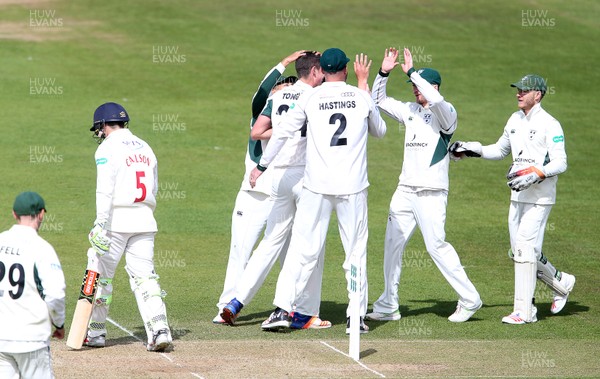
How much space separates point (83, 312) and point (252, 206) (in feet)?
9.30

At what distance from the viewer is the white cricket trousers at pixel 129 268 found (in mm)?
10992

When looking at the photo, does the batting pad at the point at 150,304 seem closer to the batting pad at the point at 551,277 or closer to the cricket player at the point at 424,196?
the cricket player at the point at 424,196

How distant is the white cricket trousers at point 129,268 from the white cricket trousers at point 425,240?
119 inches

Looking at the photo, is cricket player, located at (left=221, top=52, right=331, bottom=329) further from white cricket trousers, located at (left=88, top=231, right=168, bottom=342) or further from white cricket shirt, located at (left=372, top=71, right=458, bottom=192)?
white cricket trousers, located at (left=88, top=231, right=168, bottom=342)

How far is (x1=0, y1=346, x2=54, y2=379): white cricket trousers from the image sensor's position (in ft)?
27.1

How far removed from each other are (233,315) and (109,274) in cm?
163

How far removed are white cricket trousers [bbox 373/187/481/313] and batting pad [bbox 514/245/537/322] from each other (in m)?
0.51

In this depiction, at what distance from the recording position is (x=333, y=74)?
1162 cm

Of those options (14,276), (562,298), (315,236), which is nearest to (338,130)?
(315,236)

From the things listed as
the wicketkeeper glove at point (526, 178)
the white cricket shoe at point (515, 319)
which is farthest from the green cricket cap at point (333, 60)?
the white cricket shoe at point (515, 319)

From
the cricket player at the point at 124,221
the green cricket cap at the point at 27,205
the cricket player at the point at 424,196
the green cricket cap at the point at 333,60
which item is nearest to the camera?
the green cricket cap at the point at 27,205

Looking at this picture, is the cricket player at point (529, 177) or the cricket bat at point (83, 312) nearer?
the cricket bat at point (83, 312)

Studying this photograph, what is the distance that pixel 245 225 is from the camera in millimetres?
12891

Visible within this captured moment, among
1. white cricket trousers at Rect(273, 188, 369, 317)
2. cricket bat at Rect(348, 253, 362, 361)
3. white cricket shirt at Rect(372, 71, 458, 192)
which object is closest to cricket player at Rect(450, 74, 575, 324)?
white cricket shirt at Rect(372, 71, 458, 192)
